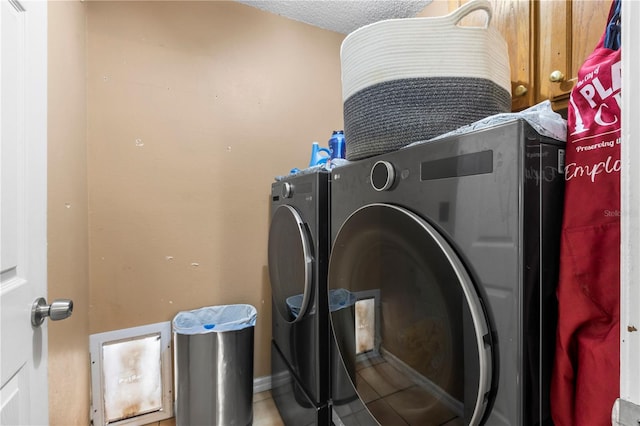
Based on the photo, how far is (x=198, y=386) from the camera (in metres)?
1.42

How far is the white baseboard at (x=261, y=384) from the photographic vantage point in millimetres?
1844

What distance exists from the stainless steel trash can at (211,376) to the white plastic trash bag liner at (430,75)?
1.22m

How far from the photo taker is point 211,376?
1.42m

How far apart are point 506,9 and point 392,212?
96 centimetres

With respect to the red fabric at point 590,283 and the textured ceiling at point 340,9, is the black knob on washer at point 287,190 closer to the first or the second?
the red fabric at point 590,283

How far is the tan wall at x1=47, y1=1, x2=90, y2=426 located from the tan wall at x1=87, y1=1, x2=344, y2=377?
0.10 m

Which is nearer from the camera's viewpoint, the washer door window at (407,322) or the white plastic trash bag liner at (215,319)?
the washer door window at (407,322)

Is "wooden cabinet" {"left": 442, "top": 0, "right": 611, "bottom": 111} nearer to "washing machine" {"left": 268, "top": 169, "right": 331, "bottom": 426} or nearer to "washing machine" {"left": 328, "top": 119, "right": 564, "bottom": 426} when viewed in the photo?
"washing machine" {"left": 328, "top": 119, "right": 564, "bottom": 426}

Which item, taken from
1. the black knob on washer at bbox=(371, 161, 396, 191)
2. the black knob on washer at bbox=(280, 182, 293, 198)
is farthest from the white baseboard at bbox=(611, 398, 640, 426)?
the black knob on washer at bbox=(280, 182, 293, 198)

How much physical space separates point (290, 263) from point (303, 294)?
0.18 meters

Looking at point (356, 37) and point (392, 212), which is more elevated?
point (356, 37)

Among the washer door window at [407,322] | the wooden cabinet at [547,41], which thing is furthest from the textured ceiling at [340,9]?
the washer door window at [407,322]

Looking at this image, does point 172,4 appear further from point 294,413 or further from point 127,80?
point 294,413

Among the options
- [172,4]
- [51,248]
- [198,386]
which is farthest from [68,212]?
[172,4]
